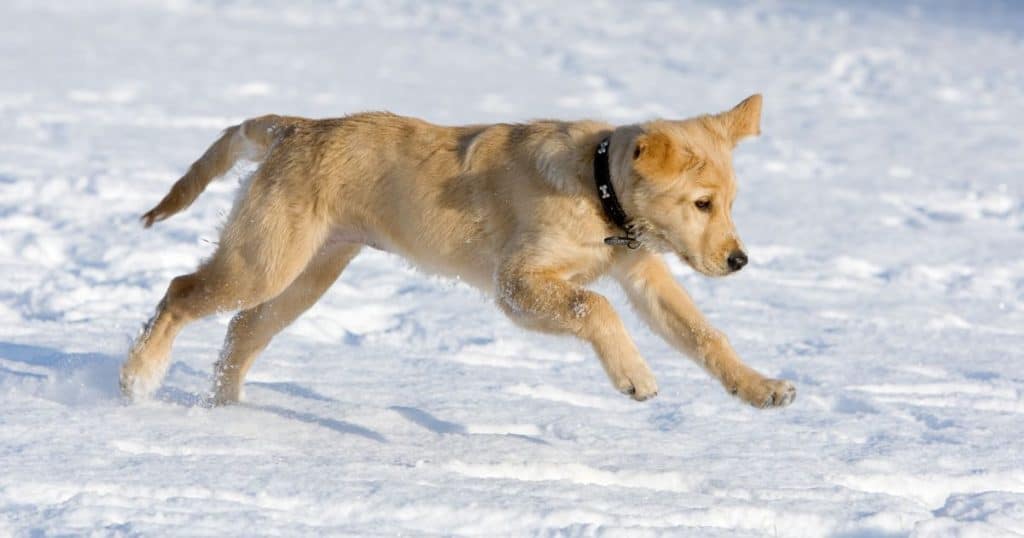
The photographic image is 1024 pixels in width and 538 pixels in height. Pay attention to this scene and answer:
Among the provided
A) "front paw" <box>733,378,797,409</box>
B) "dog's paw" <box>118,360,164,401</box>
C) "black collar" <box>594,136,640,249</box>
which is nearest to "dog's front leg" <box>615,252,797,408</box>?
"front paw" <box>733,378,797,409</box>

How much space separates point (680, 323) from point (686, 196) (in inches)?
21.7

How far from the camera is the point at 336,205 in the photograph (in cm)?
492

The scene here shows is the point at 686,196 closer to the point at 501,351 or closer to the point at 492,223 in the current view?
the point at 492,223

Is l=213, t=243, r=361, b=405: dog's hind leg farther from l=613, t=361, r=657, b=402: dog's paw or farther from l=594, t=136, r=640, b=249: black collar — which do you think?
l=613, t=361, r=657, b=402: dog's paw

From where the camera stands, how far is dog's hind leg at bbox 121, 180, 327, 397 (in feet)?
16.0

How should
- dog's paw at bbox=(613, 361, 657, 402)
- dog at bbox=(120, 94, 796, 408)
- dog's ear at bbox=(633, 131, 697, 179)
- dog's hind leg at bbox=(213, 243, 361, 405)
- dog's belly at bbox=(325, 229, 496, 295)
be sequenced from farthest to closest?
dog's hind leg at bbox=(213, 243, 361, 405), dog's belly at bbox=(325, 229, 496, 295), dog at bbox=(120, 94, 796, 408), dog's paw at bbox=(613, 361, 657, 402), dog's ear at bbox=(633, 131, 697, 179)

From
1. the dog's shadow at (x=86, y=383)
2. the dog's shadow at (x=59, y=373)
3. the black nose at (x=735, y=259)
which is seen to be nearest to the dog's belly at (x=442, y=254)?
the dog's shadow at (x=86, y=383)

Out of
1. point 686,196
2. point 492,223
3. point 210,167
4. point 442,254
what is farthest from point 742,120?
point 210,167

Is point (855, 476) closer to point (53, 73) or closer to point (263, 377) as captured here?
point (263, 377)

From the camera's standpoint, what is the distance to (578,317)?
4430 millimetres

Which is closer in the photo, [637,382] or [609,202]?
Answer: [637,382]

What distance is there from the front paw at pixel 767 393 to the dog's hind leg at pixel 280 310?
63.1 inches

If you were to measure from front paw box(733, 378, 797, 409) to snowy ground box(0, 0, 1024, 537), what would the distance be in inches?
8.7

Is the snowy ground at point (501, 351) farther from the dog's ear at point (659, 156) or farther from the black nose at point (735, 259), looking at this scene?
the dog's ear at point (659, 156)
